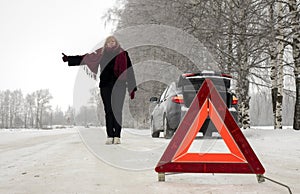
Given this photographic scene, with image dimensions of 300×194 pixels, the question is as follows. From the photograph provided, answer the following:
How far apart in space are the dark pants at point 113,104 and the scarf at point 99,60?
0.32 metres

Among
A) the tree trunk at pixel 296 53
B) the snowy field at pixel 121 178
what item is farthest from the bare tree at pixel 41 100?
the snowy field at pixel 121 178

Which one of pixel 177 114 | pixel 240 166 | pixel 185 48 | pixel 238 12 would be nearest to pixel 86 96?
→ pixel 177 114

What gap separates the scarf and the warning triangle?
13.5ft

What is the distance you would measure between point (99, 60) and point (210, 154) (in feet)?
15.8

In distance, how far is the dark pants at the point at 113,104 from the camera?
7.32 m

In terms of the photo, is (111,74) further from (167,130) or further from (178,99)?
(167,130)

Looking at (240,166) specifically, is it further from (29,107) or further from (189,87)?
(29,107)

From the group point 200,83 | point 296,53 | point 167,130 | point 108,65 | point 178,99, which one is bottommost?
point 167,130

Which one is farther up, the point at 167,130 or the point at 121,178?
the point at 167,130

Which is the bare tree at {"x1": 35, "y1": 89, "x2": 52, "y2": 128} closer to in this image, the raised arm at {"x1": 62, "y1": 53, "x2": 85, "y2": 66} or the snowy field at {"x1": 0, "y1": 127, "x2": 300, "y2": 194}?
the raised arm at {"x1": 62, "y1": 53, "x2": 85, "y2": 66}

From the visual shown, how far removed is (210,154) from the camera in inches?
124

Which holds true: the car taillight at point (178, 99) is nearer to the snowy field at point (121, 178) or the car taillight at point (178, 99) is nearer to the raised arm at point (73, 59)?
the raised arm at point (73, 59)

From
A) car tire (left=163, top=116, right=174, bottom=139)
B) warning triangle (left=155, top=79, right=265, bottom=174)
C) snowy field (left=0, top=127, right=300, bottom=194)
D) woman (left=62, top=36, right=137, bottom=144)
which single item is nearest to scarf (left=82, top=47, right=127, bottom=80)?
woman (left=62, top=36, right=137, bottom=144)

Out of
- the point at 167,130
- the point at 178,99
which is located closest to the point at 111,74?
the point at 178,99
